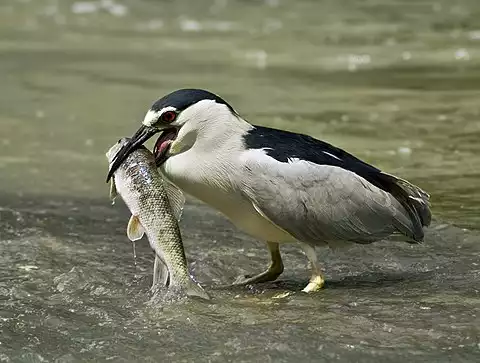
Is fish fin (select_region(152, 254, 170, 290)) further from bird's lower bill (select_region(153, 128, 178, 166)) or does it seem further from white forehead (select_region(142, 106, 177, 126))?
white forehead (select_region(142, 106, 177, 126))

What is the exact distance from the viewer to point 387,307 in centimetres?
459

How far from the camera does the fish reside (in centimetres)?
470

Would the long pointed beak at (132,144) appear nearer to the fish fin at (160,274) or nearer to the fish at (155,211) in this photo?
the fish at (155,211)

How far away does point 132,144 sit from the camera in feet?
15.7

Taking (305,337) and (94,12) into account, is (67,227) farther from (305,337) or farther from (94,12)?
(94,12)

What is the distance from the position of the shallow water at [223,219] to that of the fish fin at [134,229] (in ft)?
0.92

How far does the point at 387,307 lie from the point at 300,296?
1.44ft

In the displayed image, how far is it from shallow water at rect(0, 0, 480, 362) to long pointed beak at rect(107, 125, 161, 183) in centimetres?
61

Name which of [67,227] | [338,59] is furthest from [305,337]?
[338,59]

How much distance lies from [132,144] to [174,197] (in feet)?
1.06

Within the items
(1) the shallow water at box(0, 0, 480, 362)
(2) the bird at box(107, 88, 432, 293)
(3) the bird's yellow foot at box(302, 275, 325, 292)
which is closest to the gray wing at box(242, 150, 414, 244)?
(2) the bird at box(107, 88, 432, 293)

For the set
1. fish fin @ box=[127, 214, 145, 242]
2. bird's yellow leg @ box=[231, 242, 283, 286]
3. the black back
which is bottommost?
bird's yellow leg @ box=[231, 242, 283, 286]

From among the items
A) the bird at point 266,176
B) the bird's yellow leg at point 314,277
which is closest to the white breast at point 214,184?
the bird at point 266,176

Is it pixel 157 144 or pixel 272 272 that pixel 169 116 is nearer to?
pixel 157 144
